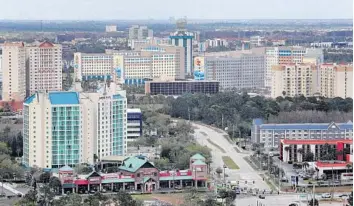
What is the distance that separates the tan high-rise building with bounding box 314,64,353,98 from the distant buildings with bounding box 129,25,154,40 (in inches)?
318

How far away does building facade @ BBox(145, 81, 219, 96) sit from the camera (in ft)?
40.1

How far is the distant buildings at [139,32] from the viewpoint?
19.5m

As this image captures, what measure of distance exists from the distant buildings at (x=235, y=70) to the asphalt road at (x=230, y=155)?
3753 mm

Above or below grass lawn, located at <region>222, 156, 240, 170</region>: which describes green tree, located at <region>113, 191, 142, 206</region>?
above

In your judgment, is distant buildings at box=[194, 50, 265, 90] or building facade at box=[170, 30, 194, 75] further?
building facade at box=[170, 30, 194, 75]

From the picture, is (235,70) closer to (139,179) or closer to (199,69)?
(199,69)

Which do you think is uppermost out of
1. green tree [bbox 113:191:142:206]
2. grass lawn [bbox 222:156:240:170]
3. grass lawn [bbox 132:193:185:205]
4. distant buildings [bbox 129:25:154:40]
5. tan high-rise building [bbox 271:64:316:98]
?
distant buildings [bbox 129:25:154:40]

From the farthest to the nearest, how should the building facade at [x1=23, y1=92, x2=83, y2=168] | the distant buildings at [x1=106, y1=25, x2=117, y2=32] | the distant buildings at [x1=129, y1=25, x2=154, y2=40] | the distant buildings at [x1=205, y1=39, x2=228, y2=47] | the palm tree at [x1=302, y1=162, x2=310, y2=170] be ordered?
the distant buildings at [x1=106, y1=25, x2=117, y2=32], the distant buildings at [x1=129, y1=25, x2=154, y2=40], the distant buildings at [x1=205, y1=39, x2=228, y2=47], the building facade at [x1=23, y1=92, x2=83, y2=168], the palm tree at [x1=302, y1=162, x2=310, y2=170]

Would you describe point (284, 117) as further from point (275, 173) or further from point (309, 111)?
point (275, 173)

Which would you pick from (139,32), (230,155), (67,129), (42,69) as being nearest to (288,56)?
(42,69)

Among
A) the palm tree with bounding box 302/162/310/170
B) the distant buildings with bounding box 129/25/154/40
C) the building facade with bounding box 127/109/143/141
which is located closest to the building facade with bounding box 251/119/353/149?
the palm tree with bounding box 302/162/310/170

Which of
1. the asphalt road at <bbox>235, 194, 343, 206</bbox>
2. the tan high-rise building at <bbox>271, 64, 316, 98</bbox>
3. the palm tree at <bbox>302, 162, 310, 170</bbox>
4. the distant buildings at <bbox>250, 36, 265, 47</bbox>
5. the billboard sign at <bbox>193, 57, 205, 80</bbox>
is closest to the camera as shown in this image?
the asphalt road at <bbox>235, 194, 343, 206</bbox>

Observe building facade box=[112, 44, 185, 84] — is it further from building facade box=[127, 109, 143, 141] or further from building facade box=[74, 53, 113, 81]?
building facade box=[127, 109, 143, 141]

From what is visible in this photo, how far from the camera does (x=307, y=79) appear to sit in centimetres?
1169
